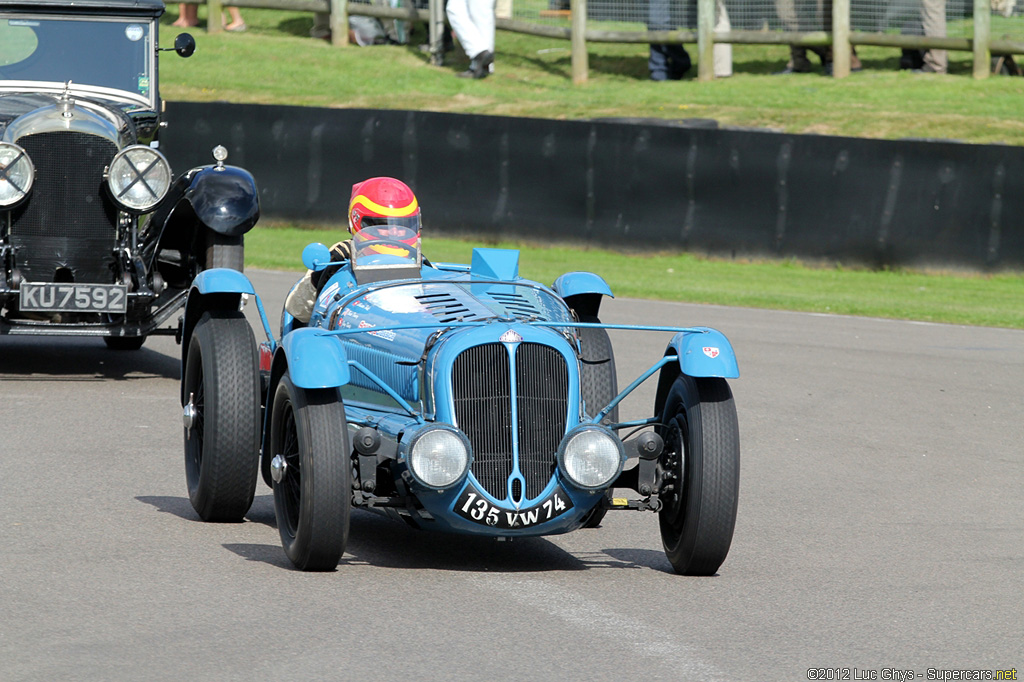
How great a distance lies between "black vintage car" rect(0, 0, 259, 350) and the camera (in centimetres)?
1058

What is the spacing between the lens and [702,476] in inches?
233

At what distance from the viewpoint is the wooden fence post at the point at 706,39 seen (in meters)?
24.6

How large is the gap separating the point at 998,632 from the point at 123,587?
3100 mm

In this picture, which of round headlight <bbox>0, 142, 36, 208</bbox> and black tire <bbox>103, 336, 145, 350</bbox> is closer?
round headlight <bbox>0, 142, 36, 208</bbox>

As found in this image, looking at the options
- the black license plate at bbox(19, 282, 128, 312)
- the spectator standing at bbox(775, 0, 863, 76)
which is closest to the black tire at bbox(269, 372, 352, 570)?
the black license plate at bbox(19, 282, 128, 312)

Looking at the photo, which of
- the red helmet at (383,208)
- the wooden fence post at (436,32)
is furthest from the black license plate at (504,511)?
the wooden fence post at (436,32)

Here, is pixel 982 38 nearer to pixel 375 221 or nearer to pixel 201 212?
pixel 201 212

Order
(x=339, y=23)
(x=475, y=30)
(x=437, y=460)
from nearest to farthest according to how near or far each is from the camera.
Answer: (x=437, y=460) < (x=475, y=30) < (x=339, y=23)

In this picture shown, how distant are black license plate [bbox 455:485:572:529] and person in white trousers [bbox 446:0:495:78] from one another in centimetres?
2069

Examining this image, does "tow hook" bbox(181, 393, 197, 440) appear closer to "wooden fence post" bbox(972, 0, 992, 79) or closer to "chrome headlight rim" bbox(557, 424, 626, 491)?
"chrome headlight rim" bbox(557, 424, 626, 491)

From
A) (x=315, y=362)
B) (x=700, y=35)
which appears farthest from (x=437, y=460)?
(x=700, y=35)

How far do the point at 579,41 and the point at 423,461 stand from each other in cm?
2125

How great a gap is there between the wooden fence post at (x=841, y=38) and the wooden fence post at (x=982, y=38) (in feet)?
6.14

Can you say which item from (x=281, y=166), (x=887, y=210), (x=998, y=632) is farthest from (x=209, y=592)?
(x=281, y=166)
